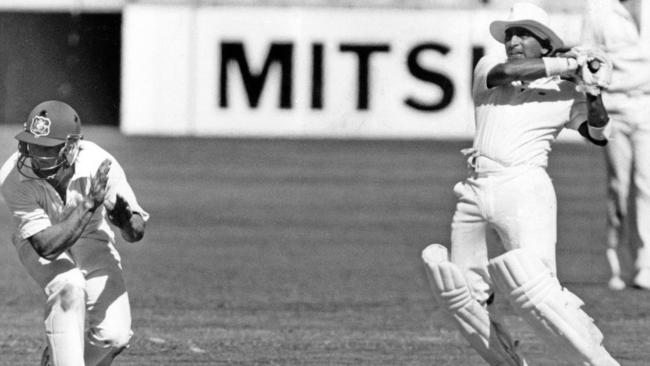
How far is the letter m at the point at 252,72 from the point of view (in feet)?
68.5

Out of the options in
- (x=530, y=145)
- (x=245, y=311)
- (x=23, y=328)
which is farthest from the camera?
(x=245, y=311)

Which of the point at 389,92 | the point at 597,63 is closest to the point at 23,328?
the point at 597,63

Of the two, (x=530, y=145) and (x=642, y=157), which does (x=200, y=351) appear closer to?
(x=530, y=145)

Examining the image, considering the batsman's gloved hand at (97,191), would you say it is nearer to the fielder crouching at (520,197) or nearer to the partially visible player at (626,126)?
the fielder crouching at (520,197)

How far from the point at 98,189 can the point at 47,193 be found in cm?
46

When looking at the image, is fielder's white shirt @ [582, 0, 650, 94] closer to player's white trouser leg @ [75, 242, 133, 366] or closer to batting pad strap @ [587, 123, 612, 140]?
batting pad strap @ [587, 123, 612, 140]

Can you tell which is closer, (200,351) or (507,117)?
(507,117)

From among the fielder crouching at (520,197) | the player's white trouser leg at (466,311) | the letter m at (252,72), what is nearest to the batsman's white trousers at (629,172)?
the fielder crouching at (520,197)

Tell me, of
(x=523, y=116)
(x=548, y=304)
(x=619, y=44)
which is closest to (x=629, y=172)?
(x=619, y=44)

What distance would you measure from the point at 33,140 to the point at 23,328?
318cm

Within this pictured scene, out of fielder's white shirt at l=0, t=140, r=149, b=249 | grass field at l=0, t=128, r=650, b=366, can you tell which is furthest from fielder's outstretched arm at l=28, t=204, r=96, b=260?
grass field at l=0, t=128, r=650, b=366

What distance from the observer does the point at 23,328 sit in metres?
10.4

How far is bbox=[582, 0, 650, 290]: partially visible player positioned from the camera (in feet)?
38.5

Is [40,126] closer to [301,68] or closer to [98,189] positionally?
[98,189]
